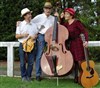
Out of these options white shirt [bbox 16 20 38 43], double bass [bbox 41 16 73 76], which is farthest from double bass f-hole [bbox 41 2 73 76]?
white shirt [bbox 16 20 38 43]

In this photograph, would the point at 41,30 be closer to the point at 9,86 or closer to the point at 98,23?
the point at 9,86

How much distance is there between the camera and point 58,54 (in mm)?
9023

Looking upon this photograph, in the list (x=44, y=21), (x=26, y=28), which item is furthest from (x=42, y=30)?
(x=26, y=28)

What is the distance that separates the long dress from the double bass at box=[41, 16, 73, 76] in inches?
10.2

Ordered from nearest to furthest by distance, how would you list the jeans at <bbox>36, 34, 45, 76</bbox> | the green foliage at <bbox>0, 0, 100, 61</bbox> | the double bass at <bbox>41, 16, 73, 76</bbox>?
the double bass at <bbox>41, 16, 73, 76</bbox>
the jeans at <bbox>36, 34, 45, 76</bbox>
the green foliage at <bbox>0, 0, 100, 61</bbox>

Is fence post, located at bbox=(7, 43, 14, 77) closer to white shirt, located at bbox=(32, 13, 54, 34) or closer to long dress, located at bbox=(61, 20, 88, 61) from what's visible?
white shirt, located at bbox=(32, 13, 54, 34)

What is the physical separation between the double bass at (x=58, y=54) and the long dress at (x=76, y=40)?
0.26 m

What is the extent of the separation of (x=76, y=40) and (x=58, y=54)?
60 cm

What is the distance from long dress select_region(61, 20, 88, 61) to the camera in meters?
9.27

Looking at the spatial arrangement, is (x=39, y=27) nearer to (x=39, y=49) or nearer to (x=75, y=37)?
(x=39, y=49)

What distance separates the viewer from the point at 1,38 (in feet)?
47.5

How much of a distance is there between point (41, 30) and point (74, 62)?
3.66ft

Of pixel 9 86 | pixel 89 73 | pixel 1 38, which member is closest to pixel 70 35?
pixel 89 73

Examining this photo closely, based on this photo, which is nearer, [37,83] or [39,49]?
[37,83]
